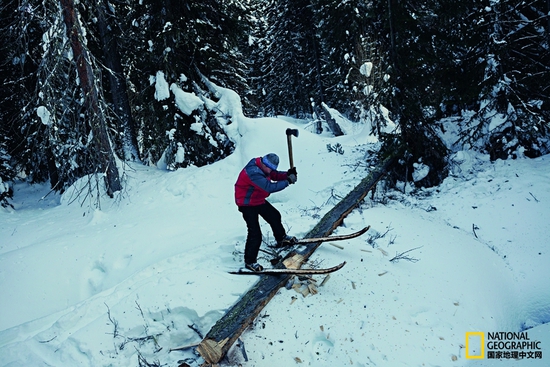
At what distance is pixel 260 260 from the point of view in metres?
5.50

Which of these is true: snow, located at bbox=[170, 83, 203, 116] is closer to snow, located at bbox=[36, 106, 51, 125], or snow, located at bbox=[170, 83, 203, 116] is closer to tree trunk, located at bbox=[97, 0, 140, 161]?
tree trunk, located at bbox=[97, 0, 140, 161]

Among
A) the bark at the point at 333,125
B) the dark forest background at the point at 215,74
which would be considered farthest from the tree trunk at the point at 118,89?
the bark at the point at 333,125

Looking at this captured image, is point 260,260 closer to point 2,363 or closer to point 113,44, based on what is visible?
point 2,363

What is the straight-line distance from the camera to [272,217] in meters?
5.55

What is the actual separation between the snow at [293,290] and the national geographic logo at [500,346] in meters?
0.09

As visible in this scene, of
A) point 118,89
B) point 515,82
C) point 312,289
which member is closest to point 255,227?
point 312,289

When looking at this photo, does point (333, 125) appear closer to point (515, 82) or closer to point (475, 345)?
point (515, 82)

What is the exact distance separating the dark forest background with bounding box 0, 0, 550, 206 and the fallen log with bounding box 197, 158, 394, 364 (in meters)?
3.61

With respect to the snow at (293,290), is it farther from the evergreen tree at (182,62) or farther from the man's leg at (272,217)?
the evergreen tree at (182,62)

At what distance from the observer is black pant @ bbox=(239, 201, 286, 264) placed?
5.09 metres

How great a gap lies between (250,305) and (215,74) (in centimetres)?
1050

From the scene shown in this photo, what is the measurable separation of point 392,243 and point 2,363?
→ 603 centimetres

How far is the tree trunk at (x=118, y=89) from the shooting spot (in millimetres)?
11406

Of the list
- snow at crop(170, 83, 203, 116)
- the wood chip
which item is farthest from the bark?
the wood chip
